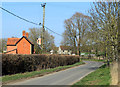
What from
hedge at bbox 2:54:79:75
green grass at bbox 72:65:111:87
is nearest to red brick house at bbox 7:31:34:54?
hedge at bbox 2:54:79:75

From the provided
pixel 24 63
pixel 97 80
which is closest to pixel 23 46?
pixel 24 63

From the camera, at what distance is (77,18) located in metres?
57.9

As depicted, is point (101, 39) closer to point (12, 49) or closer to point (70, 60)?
point (70, 60)

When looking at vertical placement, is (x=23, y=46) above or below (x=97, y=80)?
above

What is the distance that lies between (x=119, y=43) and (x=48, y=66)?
1150 cm

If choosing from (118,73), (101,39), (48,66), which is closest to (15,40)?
(48,66)

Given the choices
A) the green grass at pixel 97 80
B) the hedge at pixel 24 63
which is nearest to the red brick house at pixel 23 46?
the hedge at pixel 24 63

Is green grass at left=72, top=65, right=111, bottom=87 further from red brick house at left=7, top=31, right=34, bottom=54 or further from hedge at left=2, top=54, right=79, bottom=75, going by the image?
red brick house at left=7, top=31, right=34, bottom=54

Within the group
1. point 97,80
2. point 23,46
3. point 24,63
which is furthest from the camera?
point 23,46

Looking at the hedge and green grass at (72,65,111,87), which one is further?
the hedge

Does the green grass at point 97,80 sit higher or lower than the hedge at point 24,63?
lower

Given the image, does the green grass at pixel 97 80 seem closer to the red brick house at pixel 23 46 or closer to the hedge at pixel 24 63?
the hedge at pixel 24 63

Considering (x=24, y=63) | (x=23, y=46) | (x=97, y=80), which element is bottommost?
(x=97, y=80)

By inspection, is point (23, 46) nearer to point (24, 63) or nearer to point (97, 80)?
point (24, 63)
